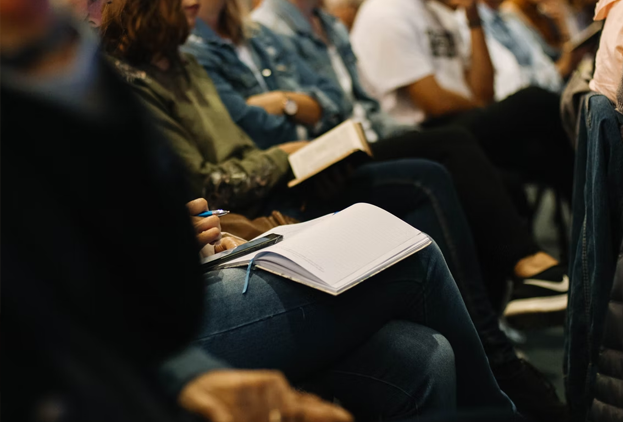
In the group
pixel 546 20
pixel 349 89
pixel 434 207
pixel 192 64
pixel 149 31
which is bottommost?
pixel 546 20

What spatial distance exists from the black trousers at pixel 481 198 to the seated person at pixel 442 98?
460mm

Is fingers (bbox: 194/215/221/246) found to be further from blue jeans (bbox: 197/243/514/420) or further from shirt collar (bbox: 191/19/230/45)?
shirt collar (bbox: 191/19/230/45)

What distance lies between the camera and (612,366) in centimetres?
126

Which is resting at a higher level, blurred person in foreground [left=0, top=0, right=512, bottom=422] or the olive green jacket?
blurred person in foreground [left=0, top=0, right=512, bottom=422]

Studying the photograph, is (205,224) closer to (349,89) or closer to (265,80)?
(265,80)

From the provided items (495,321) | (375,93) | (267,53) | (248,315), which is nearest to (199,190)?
(248,315)

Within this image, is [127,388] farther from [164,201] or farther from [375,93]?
[375,93]

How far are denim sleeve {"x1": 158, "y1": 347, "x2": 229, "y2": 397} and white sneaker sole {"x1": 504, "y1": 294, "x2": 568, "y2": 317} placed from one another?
4.07ft

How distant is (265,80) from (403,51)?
590mm

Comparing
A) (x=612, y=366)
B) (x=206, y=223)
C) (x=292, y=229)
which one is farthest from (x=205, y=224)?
(x=612, y=366)

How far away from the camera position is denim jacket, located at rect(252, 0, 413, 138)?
2.44m

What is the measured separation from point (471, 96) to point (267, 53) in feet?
3.18

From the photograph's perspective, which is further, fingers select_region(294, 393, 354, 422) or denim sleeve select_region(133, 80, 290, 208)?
denim sleeve select_region(133, 80, 290, 208)

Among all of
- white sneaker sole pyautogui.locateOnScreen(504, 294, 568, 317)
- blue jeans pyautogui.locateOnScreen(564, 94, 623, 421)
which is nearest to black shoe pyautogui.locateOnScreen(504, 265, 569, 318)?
white sneaker sole pyautogui.locateOnScreen(504, 294, 568, 317)
